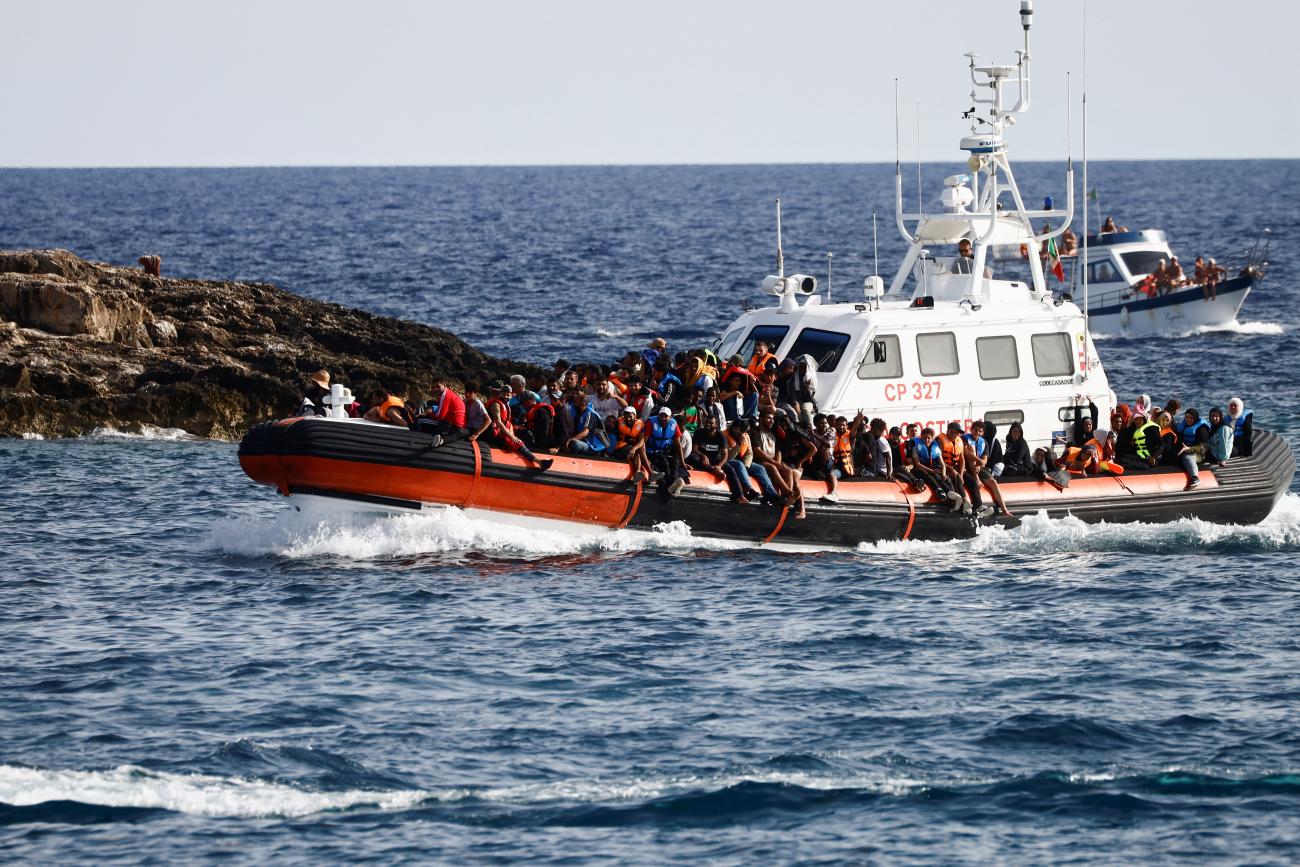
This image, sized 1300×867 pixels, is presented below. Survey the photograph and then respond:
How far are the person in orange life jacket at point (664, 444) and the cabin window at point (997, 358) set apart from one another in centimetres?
442

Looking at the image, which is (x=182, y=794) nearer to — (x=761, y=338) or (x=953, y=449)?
(x=953, y=449)

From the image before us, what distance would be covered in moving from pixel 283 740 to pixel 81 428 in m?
15.9

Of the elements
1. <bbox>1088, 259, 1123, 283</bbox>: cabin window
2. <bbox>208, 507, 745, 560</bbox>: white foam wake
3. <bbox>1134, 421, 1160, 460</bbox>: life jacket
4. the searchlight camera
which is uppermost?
the searchlight camera

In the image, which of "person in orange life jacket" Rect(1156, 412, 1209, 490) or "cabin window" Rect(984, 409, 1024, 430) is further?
"cabin window" Rect(984, 409, 1024, 430)

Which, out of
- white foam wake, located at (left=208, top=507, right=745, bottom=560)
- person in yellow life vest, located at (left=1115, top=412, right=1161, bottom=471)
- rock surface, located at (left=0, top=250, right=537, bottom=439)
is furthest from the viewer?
rock surface, located at (left=0, top=250, right=537, bottom=439)

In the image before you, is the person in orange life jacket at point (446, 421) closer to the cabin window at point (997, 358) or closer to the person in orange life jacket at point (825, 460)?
the person in orange life jacket at point (825, 460)

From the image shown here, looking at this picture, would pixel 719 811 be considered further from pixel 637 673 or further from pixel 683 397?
pixel 683 397

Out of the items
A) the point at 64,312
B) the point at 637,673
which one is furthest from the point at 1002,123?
the point at 64,312

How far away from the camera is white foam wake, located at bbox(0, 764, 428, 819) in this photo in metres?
12.8

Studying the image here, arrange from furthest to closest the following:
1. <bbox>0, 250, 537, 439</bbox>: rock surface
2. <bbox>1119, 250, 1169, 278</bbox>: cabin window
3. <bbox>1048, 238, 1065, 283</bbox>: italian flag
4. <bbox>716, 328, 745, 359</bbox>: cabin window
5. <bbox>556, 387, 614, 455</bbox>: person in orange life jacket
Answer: <bbox>1119, 250, 1169, 278</bbox>: cabin window
<bbox>0, 250, 537, 439</bbox>: rock surface
<bbox>1048, 238, 1065, 283</bbox>: italian flag
<bbox>716, 328, 745, 359</bbox>: cabin window
<bbox>556, 387, 614, 455</bbox>: person in orange life jacket

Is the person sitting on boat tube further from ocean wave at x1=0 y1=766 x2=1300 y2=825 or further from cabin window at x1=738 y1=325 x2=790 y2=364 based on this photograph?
ocean wave at x1=0 y1=766 x2=1300 y2=825

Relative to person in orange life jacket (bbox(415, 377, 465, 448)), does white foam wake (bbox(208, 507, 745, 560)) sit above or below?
below

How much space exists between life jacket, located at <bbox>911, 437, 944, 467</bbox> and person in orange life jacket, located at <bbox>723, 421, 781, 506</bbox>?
1934 mm

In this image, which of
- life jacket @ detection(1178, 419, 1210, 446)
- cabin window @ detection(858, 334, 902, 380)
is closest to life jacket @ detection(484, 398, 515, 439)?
cabin window @ detection(858, 334, 902, 380)
